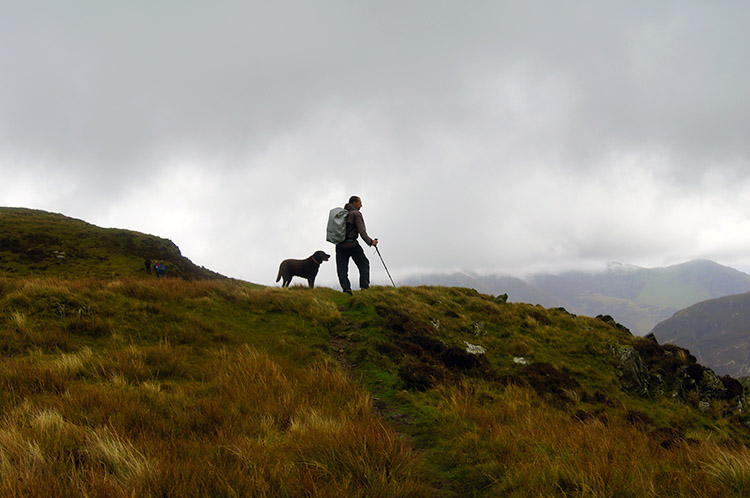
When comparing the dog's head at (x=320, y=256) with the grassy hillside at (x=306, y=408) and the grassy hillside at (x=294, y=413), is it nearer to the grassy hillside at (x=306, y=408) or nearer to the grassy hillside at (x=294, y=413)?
the grassy hillside at (x=306, y=408)

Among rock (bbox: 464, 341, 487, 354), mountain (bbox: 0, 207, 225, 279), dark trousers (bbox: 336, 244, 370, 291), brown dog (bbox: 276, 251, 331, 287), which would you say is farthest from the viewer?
mountain (bbox: 0, 207, 225, 279)

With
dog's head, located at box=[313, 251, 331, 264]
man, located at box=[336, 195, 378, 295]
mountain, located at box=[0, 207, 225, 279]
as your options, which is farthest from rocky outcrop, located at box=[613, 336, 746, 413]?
mountain, located at box=[0, 207, 225, 279]

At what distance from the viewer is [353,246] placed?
12.2 meters

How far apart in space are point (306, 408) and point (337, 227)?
27.5 feet

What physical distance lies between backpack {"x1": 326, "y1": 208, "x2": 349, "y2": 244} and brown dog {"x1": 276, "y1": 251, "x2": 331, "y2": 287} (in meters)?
3.19

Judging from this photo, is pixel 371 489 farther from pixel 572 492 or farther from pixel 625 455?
pixel 625 455

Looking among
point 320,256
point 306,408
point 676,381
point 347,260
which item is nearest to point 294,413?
point 306,408

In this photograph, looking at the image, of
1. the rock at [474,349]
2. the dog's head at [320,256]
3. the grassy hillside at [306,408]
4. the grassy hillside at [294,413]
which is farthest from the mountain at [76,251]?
the rock at [474,349]

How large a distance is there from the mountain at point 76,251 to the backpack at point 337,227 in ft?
43.5

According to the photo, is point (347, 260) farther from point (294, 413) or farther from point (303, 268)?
point (294, 413)

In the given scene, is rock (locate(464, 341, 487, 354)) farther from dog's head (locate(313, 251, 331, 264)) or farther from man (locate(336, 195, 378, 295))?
dog's head (locate(313, 251, 331, 264))

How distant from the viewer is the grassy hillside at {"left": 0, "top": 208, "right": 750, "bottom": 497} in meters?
2.67

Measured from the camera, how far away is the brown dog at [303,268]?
15109 mm

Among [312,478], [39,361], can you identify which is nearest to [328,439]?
[312,478]
